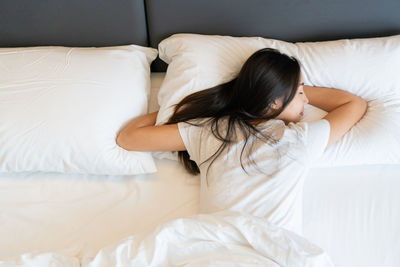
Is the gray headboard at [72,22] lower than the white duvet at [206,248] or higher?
higher

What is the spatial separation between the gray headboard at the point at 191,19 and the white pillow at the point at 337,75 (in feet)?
0.31

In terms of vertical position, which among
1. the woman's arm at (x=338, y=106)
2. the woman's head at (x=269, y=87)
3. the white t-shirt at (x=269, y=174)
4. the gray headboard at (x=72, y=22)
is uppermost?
the gray headboard at (x=72, y=22)

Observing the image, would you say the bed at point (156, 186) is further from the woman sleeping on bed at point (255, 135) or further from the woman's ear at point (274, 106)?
the woman's ear at point (274, 106)

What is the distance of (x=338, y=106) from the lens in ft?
3.73

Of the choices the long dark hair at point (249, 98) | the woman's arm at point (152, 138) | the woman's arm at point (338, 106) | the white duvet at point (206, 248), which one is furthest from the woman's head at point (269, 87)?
the white duvet at point (206, 248)

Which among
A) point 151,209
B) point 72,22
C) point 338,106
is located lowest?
point 151,209

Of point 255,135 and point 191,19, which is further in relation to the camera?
point 191,19

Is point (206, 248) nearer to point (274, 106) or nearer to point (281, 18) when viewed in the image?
point (274, 106)

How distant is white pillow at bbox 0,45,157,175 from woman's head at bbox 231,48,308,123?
353mm

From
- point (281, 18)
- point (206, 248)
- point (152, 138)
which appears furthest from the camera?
point (281, 18)

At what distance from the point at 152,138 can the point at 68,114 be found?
0.26 meters

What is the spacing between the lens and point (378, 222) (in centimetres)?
99

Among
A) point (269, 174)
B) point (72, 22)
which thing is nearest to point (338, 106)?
point (269, 174)

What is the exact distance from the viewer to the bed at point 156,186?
960 mm
